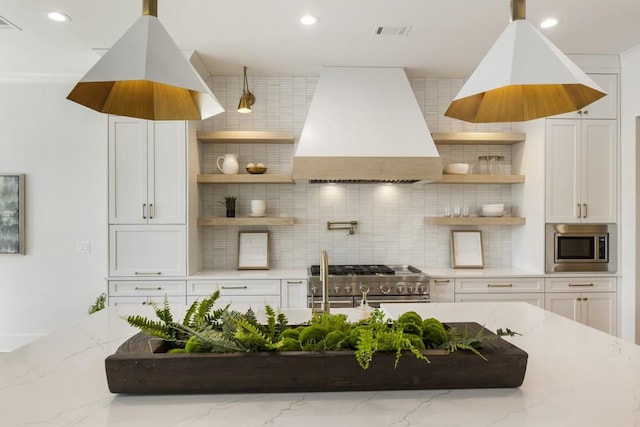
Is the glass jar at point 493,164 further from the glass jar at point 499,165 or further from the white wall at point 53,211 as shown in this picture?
the white wall at point 53,211

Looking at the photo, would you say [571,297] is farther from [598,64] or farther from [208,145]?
[208,145]

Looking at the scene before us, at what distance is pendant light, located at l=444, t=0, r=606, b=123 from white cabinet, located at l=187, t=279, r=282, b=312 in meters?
2.53

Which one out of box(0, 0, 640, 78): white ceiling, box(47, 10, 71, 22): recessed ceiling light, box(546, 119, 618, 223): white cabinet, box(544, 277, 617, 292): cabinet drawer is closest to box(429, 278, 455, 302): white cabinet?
box(544, 277, 617, 292): cabinet drawer

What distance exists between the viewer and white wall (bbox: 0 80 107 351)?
4.16 m

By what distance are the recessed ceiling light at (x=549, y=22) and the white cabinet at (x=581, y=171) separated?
3.14 feet

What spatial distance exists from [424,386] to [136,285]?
118 inches

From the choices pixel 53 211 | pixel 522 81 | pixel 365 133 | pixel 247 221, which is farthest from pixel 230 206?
pixel 522 81

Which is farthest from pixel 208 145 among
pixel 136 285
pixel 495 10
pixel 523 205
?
pixel 523 205

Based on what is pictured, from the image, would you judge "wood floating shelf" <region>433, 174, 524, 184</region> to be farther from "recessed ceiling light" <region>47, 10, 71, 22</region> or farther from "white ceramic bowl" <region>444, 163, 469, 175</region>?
"recessed ceiling light" <region>47, 10, 71, 22</region>

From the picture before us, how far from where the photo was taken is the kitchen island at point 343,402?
1.00 m

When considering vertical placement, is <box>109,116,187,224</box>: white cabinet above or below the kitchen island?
above

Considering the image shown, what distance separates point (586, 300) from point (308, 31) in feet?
10.5

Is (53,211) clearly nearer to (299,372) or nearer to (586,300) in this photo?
(299,372)

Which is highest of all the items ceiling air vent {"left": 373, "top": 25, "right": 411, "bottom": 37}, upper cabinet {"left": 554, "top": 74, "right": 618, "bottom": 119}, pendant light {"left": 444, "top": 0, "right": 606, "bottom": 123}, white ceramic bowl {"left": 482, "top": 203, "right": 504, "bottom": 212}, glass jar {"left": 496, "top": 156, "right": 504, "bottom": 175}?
ceiling air vent {"left": 373, "top": 25, "right": 411, "bottom": 37}
